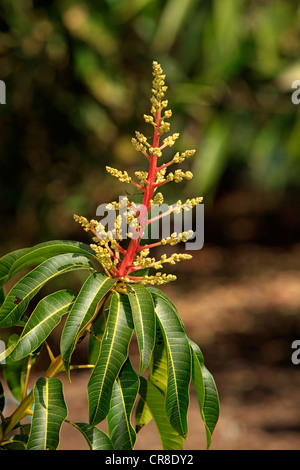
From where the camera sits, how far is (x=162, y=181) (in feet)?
2.49

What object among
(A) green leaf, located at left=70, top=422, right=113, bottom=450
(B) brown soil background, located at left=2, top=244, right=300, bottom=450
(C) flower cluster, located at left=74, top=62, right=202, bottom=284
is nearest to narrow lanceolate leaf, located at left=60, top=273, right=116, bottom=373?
(C) flower cluster, located at left=74, top=62, right=202, bottom=284

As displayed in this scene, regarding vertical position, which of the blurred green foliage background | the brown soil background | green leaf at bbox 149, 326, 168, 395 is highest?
the blurred green foliage background

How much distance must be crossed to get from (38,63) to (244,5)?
4.15 feet

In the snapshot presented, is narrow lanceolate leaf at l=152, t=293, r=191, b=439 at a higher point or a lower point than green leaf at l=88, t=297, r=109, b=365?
lower

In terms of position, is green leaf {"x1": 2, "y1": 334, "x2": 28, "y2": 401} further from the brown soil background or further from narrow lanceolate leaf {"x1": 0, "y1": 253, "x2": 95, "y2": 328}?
the brown soil background

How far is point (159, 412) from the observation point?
34.9 inches

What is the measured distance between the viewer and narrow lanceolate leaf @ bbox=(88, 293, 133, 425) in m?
0.73

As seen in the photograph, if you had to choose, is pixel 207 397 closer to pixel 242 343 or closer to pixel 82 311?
pixel 82 311

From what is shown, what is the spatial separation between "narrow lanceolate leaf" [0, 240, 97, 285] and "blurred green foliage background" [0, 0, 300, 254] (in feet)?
7.51

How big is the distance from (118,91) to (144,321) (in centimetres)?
278

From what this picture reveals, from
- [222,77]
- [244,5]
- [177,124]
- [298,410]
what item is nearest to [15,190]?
[177,124]

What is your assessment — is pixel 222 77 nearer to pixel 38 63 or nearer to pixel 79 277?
pixel 38 63

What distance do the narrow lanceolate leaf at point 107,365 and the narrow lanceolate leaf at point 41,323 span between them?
0.08 metres

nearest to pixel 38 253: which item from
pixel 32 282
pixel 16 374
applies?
pixel 32 282
